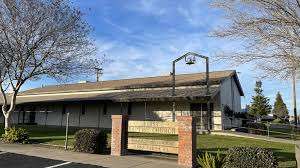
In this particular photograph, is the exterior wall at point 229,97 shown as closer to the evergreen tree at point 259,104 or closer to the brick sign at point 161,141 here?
the brick sign at point 161,141

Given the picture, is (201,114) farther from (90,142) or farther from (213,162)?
(213,162)

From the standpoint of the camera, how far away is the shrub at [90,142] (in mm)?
16641

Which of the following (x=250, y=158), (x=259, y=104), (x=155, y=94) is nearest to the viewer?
(x=250, y=158)

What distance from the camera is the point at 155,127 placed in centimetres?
1605

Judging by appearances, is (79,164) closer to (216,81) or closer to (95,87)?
(216,81)

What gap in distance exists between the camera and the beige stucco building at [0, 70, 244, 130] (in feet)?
93.5

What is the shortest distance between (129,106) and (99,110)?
12.7 feet

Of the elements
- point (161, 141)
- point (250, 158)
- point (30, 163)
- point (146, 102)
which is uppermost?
point (146, 102)

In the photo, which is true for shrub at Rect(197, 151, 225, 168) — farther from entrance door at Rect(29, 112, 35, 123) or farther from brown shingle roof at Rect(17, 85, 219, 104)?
entrance door at Rect(29, 112, 35, 123)

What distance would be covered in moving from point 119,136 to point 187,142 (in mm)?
3688

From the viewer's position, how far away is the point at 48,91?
1777 inches

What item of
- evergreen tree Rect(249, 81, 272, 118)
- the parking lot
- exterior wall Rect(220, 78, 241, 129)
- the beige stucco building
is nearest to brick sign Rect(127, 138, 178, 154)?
the parking lot

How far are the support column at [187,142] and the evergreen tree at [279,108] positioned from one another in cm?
7508

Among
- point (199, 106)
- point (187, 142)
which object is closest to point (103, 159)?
point (187, 142)
